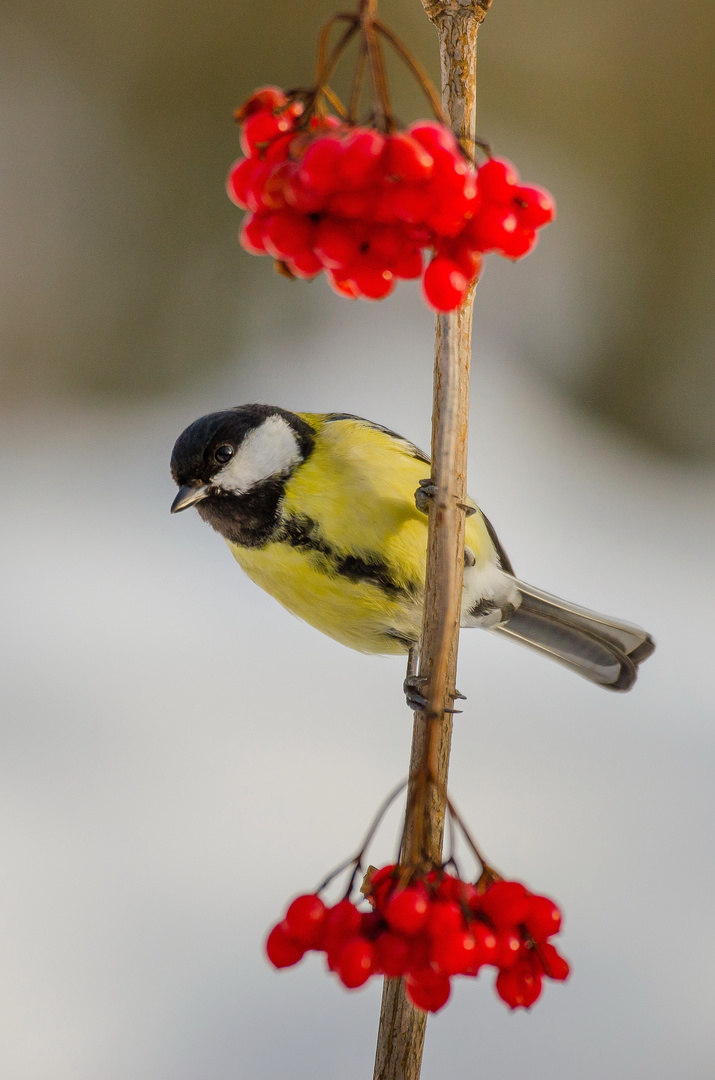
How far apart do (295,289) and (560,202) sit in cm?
104

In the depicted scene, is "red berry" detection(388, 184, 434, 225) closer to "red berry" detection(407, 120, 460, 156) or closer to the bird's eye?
"red berry" detection(407, 120, 460, 156)

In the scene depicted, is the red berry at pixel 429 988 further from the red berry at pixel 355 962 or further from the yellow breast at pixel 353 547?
the yellow breast at pixel 353 547

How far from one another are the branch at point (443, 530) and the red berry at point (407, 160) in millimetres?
119

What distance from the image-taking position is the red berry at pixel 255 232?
43 centimetres

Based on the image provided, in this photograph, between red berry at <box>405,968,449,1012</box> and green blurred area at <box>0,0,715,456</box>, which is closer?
red berry at <box>405,968,449,1012</box>

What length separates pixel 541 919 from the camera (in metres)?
0.47

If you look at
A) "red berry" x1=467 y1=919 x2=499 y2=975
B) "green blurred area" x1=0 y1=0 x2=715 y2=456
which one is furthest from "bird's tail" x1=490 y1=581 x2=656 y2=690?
"green blurred area" x1=0 y1=0 x2=715 y2=456

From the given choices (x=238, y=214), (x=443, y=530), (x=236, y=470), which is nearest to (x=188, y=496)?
(x=236, y=470)

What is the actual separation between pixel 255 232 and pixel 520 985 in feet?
1.36

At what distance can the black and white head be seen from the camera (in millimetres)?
987

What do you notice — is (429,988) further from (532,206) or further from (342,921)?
(532,206)

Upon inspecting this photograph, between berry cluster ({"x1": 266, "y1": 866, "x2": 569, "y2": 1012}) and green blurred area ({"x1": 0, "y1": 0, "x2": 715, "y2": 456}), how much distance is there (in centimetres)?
289

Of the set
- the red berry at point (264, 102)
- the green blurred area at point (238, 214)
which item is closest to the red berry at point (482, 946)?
the red berry at point (264, 102)

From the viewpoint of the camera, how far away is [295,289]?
3.37 m
